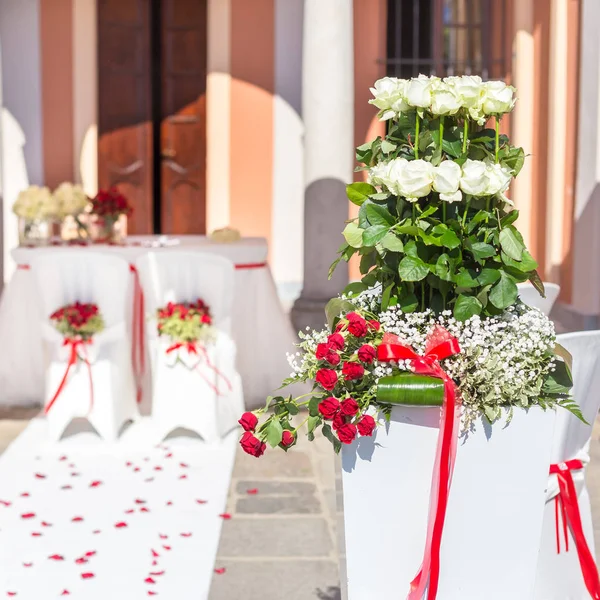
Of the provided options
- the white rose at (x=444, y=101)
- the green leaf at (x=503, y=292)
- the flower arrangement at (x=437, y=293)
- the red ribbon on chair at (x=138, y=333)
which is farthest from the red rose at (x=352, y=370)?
the red ribbon on chair at (x=138, y=333)

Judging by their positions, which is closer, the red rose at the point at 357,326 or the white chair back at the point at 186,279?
the red rose at the point at 357,326

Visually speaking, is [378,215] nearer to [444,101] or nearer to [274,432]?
[444,101]

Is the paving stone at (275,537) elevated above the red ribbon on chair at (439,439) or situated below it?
below

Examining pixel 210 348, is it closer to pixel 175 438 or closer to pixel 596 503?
pixel 175 438

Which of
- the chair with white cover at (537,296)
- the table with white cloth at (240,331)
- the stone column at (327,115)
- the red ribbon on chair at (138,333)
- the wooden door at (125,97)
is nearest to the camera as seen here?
the chair with white cover at (537,296)

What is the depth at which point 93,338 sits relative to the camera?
17.6 feet

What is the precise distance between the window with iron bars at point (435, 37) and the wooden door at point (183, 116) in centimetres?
179

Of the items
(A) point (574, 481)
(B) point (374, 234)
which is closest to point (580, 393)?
(A) point (574, 481)

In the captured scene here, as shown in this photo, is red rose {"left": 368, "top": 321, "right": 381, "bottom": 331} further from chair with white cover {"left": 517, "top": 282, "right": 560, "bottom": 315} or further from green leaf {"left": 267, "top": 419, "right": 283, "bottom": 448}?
Answer: chair with white cover {"left": 517, "top": 282, "right": 560, "bottom": 315}

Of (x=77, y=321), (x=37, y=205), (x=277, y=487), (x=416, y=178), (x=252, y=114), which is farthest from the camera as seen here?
(x=252, y=114)

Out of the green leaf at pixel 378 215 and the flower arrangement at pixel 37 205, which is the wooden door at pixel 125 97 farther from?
the green leaf at pixel 378 215

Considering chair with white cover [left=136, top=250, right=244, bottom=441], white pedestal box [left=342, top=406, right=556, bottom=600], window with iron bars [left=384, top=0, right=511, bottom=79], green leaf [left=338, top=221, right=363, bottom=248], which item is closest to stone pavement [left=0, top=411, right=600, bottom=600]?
chair with white cover [left=136, top=250, right=244, bottom=441]

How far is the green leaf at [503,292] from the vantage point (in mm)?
2262

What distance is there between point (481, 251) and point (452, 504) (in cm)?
54
